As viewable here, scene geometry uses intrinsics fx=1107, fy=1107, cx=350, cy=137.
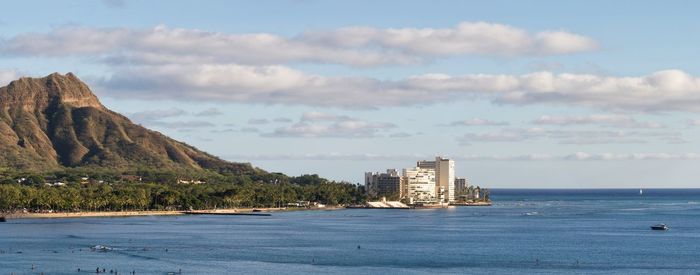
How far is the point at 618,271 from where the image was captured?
13338cm

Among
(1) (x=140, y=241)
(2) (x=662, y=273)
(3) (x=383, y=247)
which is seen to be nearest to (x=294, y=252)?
(3) (x=383, y=247)

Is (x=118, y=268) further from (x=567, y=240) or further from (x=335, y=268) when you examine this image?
(x=567, y=240)

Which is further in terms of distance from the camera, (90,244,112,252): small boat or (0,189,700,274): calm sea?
(90,244,112,252): small boat

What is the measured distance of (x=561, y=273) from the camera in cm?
13050

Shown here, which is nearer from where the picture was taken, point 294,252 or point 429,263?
point 429,263

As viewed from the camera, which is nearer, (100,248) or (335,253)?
(100,248)

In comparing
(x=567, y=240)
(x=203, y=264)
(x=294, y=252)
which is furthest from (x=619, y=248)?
(x=203, y=264)

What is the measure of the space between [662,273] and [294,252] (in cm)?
5121

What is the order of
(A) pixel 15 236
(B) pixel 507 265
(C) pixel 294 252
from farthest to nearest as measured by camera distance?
(A) pixel 15 236 → (C) pixel 294 252 → (B) pixel 507 265

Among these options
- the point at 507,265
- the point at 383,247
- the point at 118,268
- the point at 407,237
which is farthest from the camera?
the point at 407,237

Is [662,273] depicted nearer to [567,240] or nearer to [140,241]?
[567,240]

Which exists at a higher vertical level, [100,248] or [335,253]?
[100,248]

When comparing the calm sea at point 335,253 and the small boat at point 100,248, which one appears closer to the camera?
the calm sea at point 335,253

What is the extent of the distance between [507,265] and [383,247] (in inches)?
→ 1279
